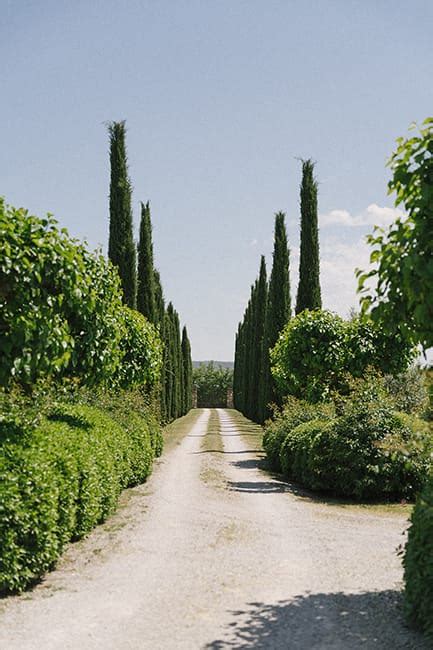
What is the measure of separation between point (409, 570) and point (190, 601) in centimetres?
177

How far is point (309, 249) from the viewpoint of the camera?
71.2 ft

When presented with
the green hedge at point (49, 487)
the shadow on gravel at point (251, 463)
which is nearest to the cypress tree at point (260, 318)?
the shadow on gravel at point (251, 463)

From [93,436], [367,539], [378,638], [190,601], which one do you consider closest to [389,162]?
[378,638]

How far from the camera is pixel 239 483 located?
12.4 metres

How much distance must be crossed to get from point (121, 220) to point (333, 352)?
369 inches

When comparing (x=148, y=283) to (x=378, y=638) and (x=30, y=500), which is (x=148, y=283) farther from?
(x=378, y=638)

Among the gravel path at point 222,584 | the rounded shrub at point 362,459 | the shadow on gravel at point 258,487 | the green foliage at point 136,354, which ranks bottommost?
the shadow on gravel at point 258,487

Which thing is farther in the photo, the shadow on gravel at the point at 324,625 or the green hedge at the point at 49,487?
the green hedge at the point at 49,487

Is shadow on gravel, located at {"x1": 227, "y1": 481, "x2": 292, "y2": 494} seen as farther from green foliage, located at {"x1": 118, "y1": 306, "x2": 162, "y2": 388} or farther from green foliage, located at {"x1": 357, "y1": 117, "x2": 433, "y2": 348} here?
green foliage, located at {"x1": 357, "y1": 117, "x2": 433, "y2": 348}

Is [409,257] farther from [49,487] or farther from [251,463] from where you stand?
[251,463]

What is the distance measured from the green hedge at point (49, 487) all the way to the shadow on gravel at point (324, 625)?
5.96 feet

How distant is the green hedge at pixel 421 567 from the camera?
4195mm

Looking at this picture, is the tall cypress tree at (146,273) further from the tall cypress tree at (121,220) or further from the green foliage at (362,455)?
the green foliage at (362,455)

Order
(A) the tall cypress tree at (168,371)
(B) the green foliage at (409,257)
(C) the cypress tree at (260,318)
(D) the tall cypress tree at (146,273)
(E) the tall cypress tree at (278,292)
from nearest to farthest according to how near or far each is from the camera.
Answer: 1. (B) the green foliage at (409,257)
2. (D) the tall cypress tree at (146,273)
3. (E) the tall cypress tree at (278,292)
4. (C) the cypress tree at (260,318)
5. (A) the tall cypress tree at (168,371)
